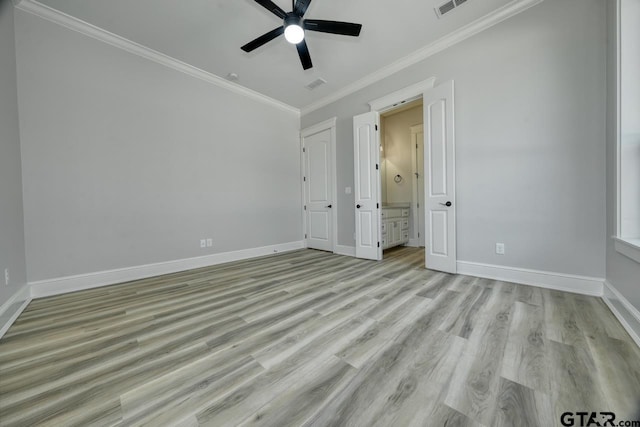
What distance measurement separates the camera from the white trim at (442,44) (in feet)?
7.73

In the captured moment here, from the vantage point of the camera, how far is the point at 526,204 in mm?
2367

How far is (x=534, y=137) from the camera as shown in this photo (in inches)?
90.7

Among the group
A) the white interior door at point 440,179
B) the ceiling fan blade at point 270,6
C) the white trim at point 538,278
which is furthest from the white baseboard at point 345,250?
the ceiling fan blade at point 270,6

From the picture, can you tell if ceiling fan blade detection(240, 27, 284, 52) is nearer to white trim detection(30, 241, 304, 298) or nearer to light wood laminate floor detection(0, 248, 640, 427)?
light wood laminate floor detection(0, 248, 640, 427)

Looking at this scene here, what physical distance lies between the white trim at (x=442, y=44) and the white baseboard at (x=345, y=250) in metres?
2.81

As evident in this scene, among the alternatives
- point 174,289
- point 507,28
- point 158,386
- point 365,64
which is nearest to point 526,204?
point 507,28

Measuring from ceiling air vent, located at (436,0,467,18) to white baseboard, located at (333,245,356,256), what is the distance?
3336mm

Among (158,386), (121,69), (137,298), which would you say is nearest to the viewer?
(158,386)

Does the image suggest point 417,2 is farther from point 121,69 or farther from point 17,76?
point 17,76

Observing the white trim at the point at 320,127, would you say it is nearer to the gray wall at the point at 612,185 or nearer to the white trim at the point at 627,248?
the gray wall at the point at 612,185

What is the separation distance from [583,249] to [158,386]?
3473 mm

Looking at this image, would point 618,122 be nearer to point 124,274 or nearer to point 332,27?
point 332,27

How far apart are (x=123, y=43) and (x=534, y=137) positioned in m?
4.90

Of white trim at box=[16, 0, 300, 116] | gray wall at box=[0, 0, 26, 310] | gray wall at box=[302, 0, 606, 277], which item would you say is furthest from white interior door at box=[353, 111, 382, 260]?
gray wall at box=[0, 0, 26, 310]
